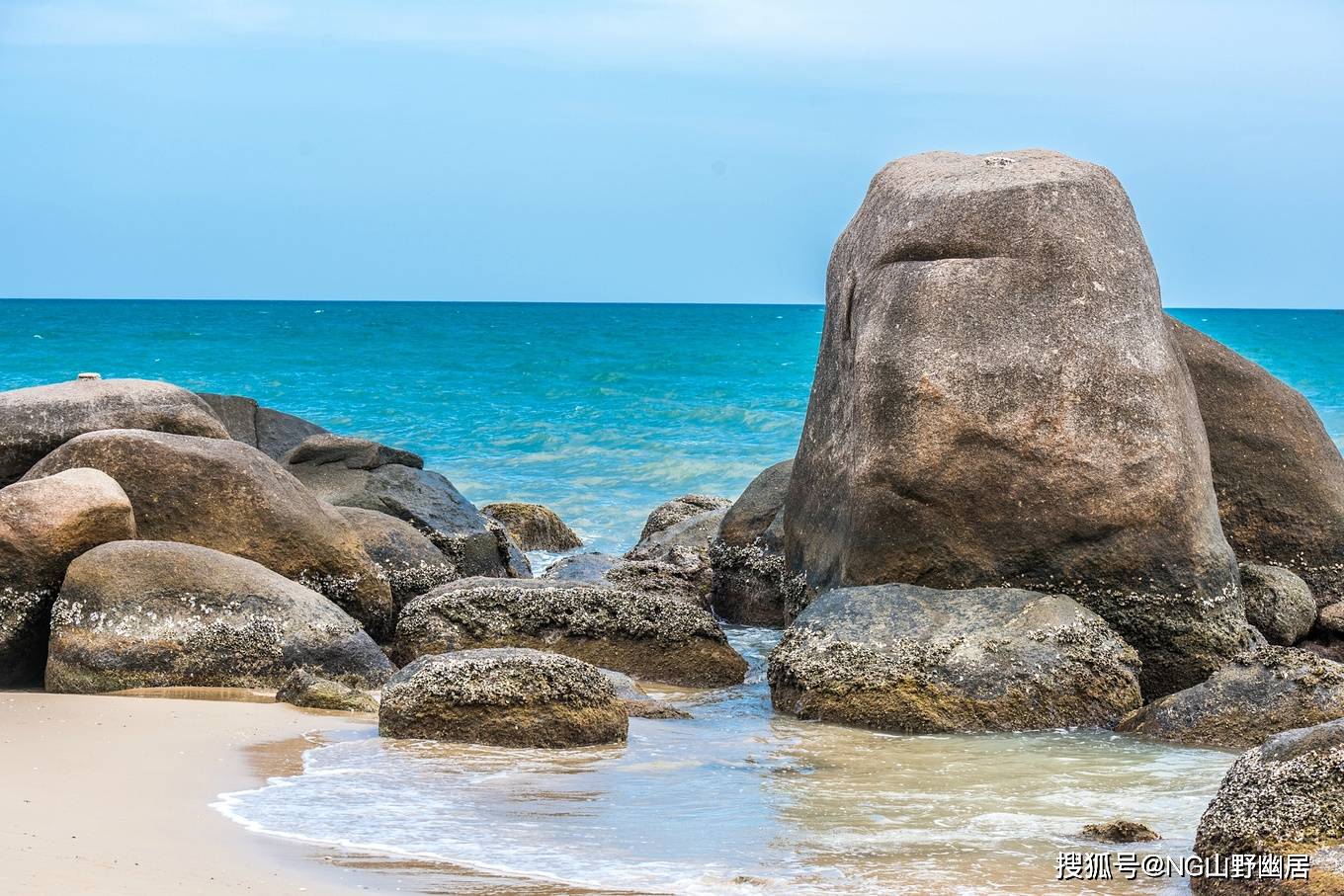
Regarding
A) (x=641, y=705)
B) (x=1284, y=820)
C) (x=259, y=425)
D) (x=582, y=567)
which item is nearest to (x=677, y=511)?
(x=582, y=567)

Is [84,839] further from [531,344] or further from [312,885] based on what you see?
[531,344]

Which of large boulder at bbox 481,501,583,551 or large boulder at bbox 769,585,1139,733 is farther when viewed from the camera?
large boulder at bbox 481,501,583,551

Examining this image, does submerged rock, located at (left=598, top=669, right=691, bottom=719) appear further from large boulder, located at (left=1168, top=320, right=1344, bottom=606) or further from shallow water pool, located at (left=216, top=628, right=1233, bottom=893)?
large boulder, located at (left=1168, top=320, right=1344, bottom=606)

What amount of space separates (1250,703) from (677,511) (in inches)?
373

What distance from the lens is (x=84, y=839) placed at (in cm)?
489

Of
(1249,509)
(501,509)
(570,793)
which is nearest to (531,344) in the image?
(501,509)

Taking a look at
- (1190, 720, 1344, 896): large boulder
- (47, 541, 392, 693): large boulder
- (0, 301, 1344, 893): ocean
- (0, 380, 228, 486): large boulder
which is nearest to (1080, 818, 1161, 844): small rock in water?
(0, 301, 1344, 893): ocean

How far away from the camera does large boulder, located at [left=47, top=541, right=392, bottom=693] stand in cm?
779

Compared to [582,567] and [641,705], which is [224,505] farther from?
[582,567]

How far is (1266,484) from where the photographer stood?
1013cm

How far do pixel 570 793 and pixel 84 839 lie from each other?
188 cm

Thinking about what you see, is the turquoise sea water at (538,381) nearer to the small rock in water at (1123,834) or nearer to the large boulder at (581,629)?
the large boulder at (581,629)

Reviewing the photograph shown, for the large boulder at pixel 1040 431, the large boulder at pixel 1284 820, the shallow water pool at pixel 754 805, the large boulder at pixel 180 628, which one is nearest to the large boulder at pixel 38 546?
the large boulder at pixel 180 628

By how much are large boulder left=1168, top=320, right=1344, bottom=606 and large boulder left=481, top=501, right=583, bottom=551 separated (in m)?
7.97
